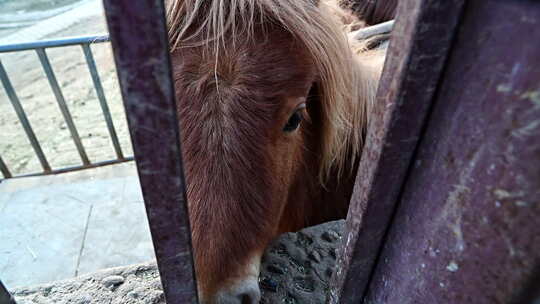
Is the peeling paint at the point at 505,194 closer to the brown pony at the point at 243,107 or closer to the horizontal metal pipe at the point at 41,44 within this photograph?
the brown pony at the point at 243,107

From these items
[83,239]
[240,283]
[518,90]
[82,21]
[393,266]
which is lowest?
[83,239]

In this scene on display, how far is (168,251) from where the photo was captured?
23.3 inches

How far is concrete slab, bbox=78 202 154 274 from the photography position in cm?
272

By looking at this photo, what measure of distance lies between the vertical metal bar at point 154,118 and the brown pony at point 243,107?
1.36 ft

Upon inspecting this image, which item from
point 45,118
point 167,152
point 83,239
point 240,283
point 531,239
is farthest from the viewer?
point 45,118

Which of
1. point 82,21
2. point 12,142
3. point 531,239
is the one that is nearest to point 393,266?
point 531,239

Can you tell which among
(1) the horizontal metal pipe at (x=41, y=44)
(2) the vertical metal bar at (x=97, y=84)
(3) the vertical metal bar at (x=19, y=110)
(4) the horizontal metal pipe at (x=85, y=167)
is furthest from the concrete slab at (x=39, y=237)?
(1) the horizontal metal pipe at (x=41, y=44)

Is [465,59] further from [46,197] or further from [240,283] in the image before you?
[46,197]

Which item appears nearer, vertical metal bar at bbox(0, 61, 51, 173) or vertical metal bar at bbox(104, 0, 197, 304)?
vertical metal bar at bbox(104, 0, 197, 304)

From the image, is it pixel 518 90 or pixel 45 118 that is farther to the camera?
pixel 45 118

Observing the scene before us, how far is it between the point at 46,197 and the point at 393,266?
3589 mm

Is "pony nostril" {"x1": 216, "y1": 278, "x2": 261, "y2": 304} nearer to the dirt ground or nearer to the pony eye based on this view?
the pony eye

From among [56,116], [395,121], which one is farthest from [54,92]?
[395,121]

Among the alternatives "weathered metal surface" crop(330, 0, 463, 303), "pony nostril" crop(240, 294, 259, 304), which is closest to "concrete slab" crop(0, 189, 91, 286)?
"pony nostril" crop(240, 294, 259, 304)
